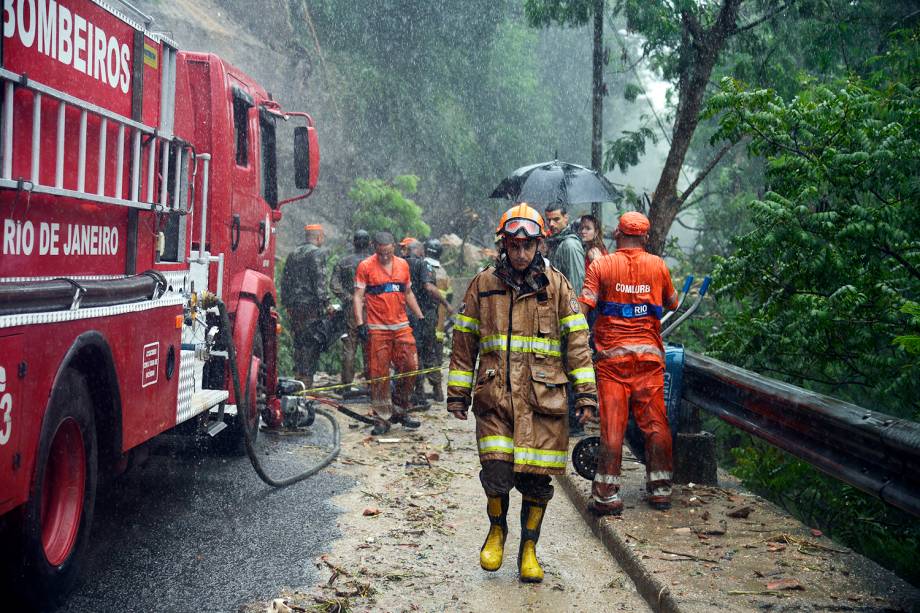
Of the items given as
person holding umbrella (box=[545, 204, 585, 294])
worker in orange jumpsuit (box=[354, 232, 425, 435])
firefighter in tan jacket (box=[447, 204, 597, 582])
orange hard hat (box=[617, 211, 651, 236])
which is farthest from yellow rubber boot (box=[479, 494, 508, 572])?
worker in orange jumpsuit (box=[354, 232, 425, 435])

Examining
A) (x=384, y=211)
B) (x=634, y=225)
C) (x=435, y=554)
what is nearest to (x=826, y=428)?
(x=634, y=225)

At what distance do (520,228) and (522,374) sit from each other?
2.50 feet

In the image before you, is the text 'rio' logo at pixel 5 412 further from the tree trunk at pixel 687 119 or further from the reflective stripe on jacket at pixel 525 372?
the tree trunk at pixel 687 119

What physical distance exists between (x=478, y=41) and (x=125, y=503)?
26661 mm

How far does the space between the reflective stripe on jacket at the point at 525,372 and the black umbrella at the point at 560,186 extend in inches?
196

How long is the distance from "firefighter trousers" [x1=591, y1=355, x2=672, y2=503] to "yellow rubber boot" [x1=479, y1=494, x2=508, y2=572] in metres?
1.18

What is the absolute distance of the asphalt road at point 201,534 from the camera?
4.65 meters

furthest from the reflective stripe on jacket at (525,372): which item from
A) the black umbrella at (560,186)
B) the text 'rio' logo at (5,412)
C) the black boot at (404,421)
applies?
the black umbrella at (560,186)

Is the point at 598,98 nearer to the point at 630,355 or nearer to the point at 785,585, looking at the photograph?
the point at 630,355

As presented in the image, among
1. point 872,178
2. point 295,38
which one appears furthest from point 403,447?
point 295,38

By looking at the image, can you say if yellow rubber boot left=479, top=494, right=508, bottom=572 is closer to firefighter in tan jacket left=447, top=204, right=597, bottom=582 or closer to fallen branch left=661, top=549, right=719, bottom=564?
firefighter in tan jacket left=447, top=204, right=597, bottom=582

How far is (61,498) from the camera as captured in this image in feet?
14.5

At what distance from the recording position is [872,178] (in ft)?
22.1

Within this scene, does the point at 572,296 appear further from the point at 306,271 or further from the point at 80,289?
the point at 306,271
